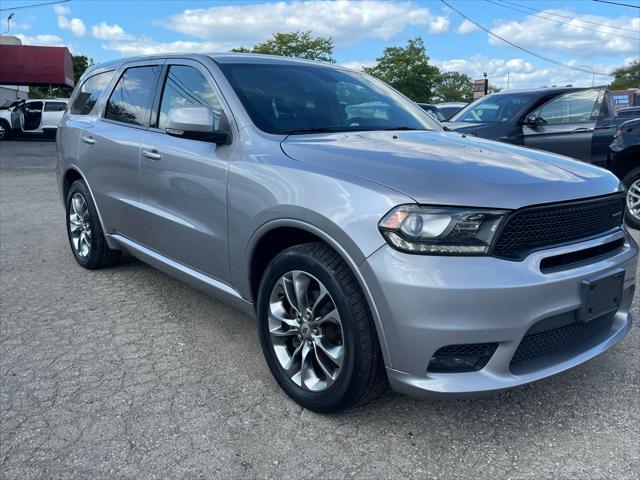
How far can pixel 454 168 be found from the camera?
8.17 ft

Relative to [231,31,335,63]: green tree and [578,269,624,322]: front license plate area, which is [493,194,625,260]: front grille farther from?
[231,31,335,63]: green tree

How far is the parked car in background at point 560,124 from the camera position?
7660 millimetres

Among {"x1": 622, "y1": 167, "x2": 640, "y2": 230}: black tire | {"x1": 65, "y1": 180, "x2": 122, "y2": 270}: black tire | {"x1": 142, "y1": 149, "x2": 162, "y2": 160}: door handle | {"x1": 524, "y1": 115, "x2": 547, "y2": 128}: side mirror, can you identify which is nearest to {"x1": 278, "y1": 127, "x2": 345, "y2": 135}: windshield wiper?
{"x1": 142, "y1": 149, "x2": 162, "y2": 160}: door handle

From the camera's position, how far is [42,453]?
246 cm

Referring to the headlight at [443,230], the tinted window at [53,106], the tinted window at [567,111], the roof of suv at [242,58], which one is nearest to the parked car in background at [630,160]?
the tinted window at [567,111]

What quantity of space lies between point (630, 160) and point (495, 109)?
6.45ft

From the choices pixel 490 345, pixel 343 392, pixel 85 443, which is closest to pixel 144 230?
pixel 85 443

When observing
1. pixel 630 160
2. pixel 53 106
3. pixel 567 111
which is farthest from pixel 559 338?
pixel 53 106

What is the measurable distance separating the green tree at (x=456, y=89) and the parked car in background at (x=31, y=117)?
7043cm

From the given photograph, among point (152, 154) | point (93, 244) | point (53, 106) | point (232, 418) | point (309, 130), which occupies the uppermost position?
point (53, 106)

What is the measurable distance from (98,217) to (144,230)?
96 cm

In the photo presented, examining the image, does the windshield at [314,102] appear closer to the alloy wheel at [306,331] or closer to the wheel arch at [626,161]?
the alloy wheel at [306,331]

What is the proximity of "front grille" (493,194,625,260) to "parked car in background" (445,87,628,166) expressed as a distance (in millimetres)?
5068

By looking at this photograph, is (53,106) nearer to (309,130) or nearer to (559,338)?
(309,130)
